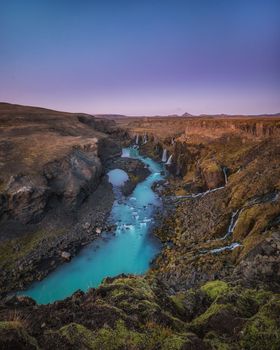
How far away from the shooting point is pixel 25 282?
102 feet

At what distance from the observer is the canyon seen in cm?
934

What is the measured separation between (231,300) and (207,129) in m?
68.7

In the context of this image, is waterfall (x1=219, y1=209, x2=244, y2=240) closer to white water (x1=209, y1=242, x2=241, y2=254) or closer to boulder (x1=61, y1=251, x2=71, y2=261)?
white water (x1=209, y1=242, x2=241, y2=254)

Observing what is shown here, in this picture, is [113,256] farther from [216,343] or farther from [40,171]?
[216,343]

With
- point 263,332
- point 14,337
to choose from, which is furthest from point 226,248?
point 14,337

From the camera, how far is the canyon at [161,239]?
30.6 feet

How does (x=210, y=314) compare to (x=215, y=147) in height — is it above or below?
below

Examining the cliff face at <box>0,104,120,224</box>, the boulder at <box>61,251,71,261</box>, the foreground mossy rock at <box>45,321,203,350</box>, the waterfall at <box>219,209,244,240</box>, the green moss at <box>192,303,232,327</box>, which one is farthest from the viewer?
the cliff face at <box>0,104,120,224</box>

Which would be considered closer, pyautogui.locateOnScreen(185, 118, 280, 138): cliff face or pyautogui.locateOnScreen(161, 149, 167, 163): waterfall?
pyautogui.locateOnScreen(185, 118, 280, 138): cliff face

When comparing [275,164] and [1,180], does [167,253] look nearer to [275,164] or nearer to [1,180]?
[275,164]

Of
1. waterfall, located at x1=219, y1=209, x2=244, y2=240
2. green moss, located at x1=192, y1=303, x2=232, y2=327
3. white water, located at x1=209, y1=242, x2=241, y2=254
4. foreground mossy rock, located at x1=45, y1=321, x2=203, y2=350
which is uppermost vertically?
foreground mossy rock, located at x1=45, y1=321, x2=203, y2=350

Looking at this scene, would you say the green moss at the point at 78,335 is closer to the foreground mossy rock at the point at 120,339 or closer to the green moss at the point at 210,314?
the foreground mossy rock at the point at 120,339

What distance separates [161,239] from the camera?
40.0 meters

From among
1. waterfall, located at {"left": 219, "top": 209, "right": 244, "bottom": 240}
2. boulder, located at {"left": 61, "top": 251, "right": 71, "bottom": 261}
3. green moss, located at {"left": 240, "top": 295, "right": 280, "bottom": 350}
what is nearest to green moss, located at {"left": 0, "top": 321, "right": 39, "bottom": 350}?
green moss, located at {"left": 240, "top": 295, "right": 280, "bottom": 350}
